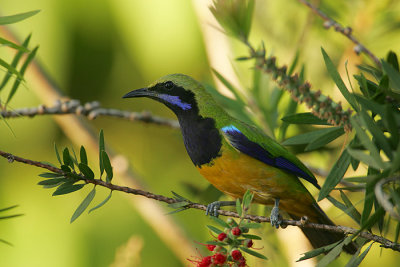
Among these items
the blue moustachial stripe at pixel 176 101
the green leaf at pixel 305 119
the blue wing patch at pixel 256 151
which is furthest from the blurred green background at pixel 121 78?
the green leaf at pixel 305 119

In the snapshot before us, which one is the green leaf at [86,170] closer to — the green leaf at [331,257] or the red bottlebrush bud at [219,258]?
the red bottlebrush bud at [219,258]

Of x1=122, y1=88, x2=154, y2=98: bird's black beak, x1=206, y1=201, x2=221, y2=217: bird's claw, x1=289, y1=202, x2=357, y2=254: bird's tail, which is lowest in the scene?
x1=289, y1=202, x2=357, y2=254: bird's tail

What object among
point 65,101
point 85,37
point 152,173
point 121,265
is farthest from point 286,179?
point 85,37

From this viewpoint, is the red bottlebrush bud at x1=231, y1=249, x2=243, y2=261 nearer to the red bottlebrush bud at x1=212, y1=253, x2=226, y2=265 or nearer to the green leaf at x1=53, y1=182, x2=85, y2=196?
the red bottlebrush bud at x1=212, y1=253, x2=226, y2=265

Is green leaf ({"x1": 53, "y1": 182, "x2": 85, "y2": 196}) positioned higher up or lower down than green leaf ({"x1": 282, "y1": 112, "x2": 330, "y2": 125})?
lower down

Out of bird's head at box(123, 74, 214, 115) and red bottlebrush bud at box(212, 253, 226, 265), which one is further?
bird's head at box(123, 74, 214, 115)

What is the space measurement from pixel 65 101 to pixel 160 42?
172 centimetres

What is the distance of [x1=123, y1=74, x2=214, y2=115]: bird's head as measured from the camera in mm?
2809

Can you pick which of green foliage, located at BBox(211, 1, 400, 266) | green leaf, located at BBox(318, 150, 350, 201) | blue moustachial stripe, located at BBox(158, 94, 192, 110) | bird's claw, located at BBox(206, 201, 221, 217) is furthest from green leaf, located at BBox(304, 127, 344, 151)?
blue moustachial stripe, located at BBox(158, 94, 192, 110)

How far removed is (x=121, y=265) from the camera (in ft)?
6.92

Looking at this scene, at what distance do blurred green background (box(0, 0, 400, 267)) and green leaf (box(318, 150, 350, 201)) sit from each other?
179cm

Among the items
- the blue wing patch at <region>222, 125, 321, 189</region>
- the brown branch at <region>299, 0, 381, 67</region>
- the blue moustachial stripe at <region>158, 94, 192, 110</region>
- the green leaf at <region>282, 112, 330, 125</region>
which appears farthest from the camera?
the blue moustachial stripe at <region>158, 94, 192, 110</region>

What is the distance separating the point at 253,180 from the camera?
2.57 meters

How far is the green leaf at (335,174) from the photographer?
1.49 meters
